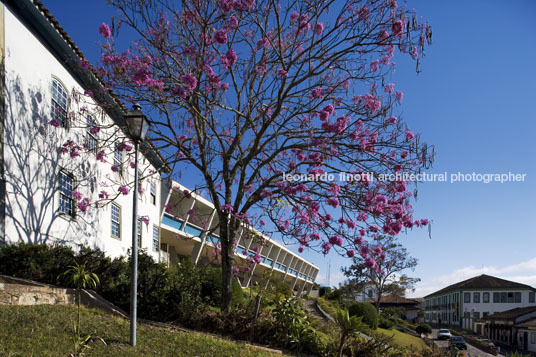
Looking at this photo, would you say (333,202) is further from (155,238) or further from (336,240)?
(155,238)

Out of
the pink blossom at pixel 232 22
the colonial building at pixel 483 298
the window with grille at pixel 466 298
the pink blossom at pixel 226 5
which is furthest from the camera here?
the window with grille at pixel 466 298

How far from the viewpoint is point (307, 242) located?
12.5 meters

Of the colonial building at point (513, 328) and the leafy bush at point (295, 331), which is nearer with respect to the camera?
the leafy bush at point (295, 331)

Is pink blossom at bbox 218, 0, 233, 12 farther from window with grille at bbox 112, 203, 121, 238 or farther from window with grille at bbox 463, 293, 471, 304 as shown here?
window with grille at bbox 463, 293, 471, 304

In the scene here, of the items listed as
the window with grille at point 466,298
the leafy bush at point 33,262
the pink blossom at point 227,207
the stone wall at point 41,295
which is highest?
the window with grille at point 466,298

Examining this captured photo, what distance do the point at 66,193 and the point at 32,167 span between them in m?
2.22

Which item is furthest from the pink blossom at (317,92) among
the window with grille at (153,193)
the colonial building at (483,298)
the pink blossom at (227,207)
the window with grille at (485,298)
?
the window with grille at (485,298)

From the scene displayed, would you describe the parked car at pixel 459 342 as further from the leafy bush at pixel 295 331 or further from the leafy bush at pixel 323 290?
the leafy bush at pixel 295 331

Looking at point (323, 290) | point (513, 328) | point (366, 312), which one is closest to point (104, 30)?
point (366, 312)

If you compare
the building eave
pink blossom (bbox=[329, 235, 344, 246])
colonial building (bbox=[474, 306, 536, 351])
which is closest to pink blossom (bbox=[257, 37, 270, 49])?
the building eave

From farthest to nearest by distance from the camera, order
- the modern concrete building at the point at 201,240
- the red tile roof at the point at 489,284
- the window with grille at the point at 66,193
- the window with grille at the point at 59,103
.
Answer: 1. the red tile roof at the point at 489,284
2. the modern concrete building at the point at 201,240
3. the window with grille at the point at 66,193
4. the window with grille at the point at 59,103

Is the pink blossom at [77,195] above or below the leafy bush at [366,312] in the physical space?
above

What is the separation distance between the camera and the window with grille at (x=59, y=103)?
13578 mm

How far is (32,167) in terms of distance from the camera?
1226 cm
